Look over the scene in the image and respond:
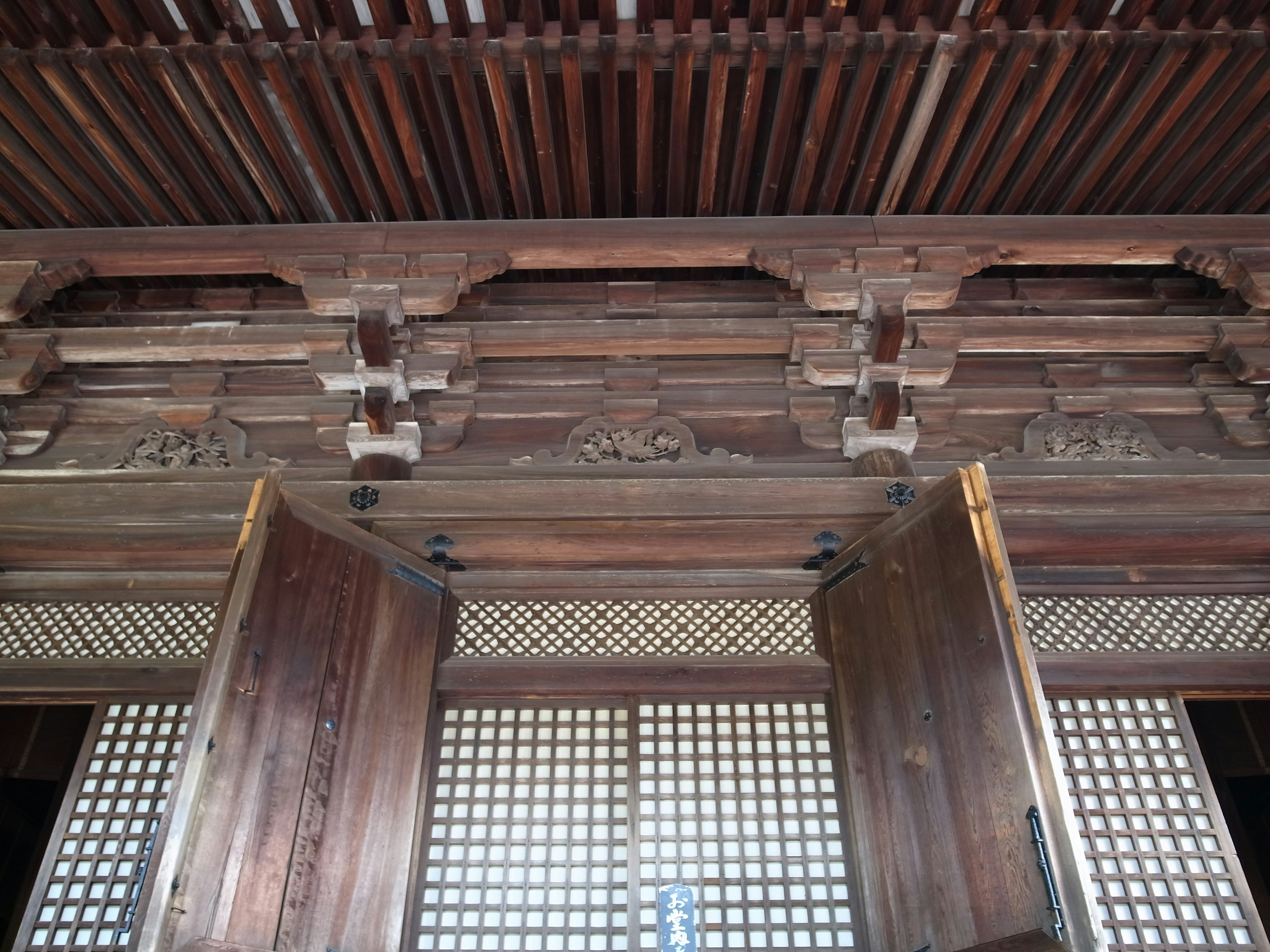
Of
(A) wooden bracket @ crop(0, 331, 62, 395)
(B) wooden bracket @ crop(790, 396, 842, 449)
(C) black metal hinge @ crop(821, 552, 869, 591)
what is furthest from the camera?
(B) wooden bracket @ crop(790, 396, 842, 449)

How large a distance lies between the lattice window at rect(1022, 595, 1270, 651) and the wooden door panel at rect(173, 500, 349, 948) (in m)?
2.71

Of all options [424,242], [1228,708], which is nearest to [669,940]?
[424,242]

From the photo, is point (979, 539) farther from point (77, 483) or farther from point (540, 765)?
point (77, 483)

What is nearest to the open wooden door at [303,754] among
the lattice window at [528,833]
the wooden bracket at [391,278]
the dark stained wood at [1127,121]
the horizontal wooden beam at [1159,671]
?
the lattice window at [528,833]

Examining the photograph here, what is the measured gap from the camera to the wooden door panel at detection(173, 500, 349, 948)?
270cm

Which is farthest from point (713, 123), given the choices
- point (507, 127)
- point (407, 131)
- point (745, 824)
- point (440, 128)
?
point (745, 824)

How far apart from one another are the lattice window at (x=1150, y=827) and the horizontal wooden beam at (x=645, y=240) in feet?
6.04

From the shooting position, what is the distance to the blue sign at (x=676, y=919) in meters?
3.26

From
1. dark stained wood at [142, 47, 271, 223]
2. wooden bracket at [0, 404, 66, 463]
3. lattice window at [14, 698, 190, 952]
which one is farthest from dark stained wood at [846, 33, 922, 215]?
wooden bracket at [0, 404, 66, 463]

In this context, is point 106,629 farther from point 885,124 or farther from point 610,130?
point 885,124

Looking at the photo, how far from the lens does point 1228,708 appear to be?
652 centimetres

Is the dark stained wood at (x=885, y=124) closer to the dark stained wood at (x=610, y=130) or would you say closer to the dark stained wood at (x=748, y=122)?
the dark stained wood at (x=748, y=122)

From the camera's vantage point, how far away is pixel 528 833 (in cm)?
359

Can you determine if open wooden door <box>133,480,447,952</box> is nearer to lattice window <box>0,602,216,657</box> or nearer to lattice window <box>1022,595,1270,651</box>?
lattice window <box>0,602,216,657</box>
